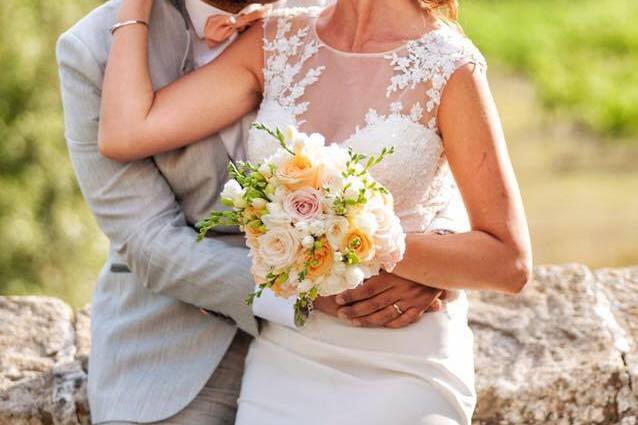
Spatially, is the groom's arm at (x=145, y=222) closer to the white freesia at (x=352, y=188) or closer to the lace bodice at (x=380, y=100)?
the lace bodice at (x=380, y=100)

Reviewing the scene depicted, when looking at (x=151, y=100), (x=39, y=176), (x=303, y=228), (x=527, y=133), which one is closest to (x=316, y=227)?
(x=303, y=228)

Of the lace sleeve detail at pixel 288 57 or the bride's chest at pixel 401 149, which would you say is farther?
the lace sleeve detail at pixel 288 57

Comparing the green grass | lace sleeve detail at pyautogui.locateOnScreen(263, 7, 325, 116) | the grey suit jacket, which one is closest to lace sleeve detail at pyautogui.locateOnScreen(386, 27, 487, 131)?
lace sleeve detail at pyautogui.locateOnScreen(263, 7, 325, 116)

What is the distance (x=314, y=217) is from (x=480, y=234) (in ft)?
1.81

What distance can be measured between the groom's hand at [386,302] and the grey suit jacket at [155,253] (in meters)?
0.26

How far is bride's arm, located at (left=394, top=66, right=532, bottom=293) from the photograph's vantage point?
266cm

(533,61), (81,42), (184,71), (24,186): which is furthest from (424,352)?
(533,61)

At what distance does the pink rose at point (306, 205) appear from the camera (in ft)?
7.48

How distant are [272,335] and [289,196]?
69 centimetres

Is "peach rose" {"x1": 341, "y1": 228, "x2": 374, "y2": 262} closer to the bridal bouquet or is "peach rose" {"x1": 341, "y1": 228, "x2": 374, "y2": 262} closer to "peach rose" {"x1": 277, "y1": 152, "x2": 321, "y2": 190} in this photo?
the bridal bouquet

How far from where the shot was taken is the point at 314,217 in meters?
2.28

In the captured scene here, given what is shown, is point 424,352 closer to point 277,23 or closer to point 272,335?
point 272,335

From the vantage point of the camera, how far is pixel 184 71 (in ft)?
9.87

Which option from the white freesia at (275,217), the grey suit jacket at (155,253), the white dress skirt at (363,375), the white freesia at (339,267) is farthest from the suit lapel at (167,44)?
the white freesia at (339,267)
